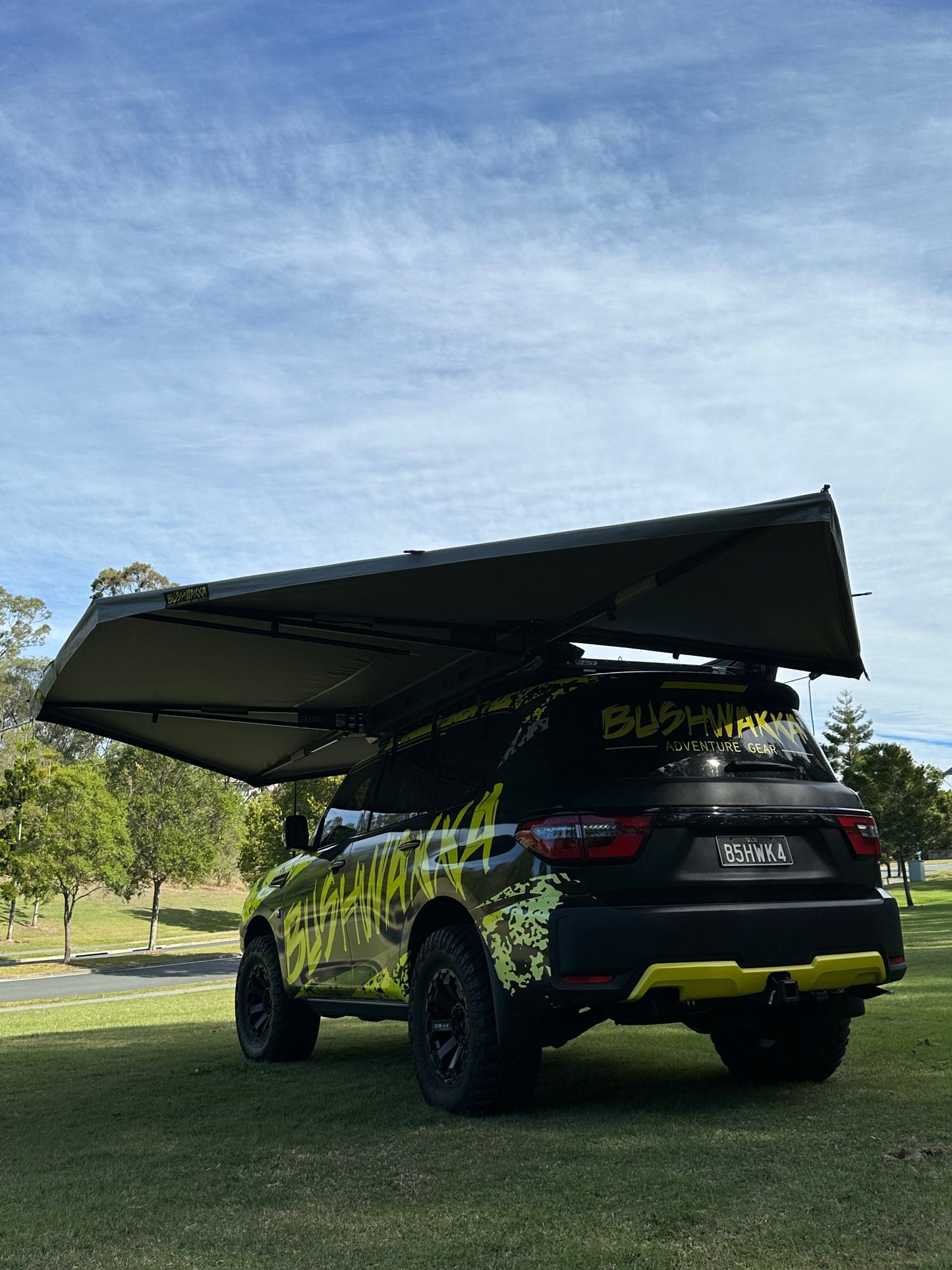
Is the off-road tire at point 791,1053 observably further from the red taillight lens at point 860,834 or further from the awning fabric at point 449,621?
the awning fabric at point 449,621

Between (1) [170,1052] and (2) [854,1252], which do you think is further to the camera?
(1) [170,1052]

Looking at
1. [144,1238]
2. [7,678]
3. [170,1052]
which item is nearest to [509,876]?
[144,1238]

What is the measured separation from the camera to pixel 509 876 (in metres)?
4.82

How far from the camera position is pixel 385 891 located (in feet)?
20.0

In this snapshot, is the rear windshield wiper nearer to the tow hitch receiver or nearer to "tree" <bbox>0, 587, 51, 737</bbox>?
the tow hitch receiver

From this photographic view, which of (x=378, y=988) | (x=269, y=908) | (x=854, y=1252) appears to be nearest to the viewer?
(x=854, y=1252)

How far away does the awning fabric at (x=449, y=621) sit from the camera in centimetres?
498

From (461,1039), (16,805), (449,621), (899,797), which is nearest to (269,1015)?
(461,1039)

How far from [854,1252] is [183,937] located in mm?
45388

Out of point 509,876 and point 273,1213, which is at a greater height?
point 509,876

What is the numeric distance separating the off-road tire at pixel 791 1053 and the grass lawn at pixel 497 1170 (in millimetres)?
155

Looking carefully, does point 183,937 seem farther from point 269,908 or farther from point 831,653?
point 831,653

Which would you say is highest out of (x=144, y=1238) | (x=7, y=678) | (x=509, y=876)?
(x=7, y=678)

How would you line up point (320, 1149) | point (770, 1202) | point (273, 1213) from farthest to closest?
point (320, 1149), point (273, 1213), point (770, 1202)
